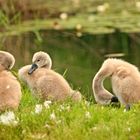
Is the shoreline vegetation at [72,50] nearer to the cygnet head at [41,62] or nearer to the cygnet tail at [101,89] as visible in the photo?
the cygnet tail at [101,89]

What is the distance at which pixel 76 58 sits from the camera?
18219 millimetres

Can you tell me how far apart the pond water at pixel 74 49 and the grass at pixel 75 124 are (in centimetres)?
735

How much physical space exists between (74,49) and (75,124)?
12.9 metres

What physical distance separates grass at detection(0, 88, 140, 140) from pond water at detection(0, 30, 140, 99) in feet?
24.1

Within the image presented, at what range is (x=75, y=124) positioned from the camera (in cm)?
693

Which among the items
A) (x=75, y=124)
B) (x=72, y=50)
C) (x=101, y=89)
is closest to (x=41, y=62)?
(x=101, y=89)

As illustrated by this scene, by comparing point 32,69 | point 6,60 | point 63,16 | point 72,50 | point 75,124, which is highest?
point 63,16

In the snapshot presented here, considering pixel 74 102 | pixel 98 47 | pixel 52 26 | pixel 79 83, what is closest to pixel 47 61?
pixel 74 102

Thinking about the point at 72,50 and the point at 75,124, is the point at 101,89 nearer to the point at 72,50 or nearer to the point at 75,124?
the point at 75,124

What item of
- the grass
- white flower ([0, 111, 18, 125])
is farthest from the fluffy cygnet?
white flower ([0, 111, 18, 125])

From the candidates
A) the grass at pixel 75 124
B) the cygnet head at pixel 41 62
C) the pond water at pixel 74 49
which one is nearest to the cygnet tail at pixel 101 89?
the cygnet head at pixel 41 62

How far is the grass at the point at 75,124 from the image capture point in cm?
671

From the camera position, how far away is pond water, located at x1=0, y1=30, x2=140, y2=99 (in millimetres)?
16531

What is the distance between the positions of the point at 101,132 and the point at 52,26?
1594 centimetres
